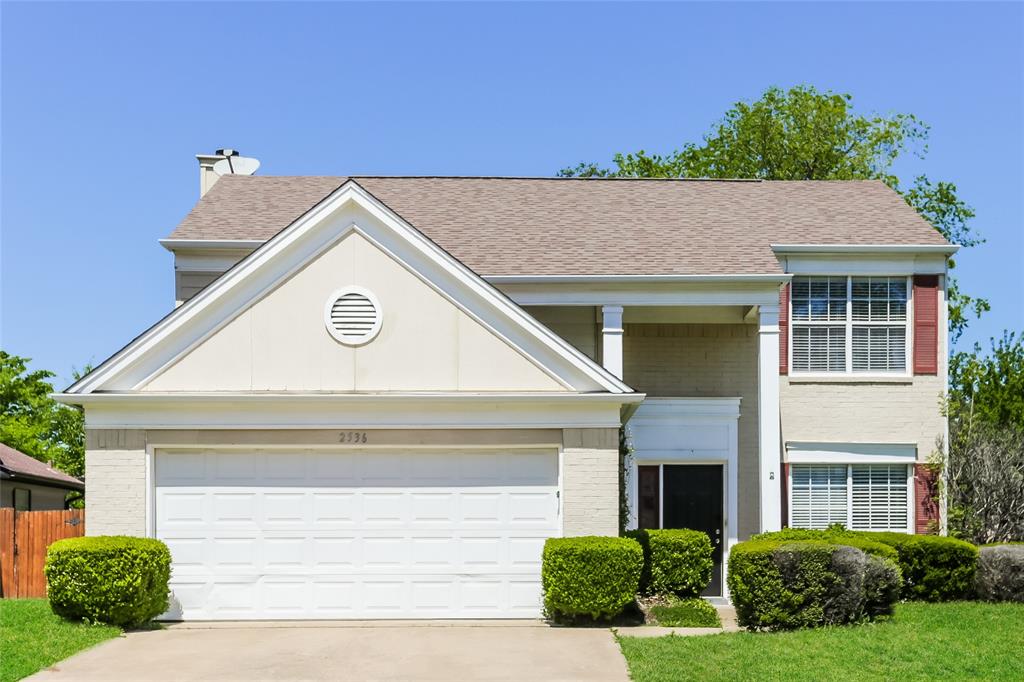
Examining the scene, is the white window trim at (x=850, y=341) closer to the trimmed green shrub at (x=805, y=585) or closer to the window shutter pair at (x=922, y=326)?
the window shutter pair at (x=922, y=326)

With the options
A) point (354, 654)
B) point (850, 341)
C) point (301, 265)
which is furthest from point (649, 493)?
point (354, 654)

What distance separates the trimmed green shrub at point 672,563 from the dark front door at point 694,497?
5.77 ft

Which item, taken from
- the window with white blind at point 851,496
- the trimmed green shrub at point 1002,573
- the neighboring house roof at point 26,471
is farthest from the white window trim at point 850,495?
the neighboring house roof at point 26,471

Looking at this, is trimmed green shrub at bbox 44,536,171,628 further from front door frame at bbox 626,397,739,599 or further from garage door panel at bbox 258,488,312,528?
front door frame at bbox 626,397,739,599

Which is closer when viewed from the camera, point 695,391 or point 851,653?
point 851,653

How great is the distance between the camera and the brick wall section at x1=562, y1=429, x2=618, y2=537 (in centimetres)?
1616

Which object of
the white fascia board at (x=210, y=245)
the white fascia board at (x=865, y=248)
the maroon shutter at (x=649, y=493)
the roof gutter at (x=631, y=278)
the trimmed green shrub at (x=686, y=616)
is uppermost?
the white fascia board at (x=210, y=245)

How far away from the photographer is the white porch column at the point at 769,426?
62.4 ft

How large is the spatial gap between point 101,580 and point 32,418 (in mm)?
38336

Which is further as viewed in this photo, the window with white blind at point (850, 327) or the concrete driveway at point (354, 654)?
the window with white blind at point (850, 327)

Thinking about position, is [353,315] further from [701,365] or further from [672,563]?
[701,365]

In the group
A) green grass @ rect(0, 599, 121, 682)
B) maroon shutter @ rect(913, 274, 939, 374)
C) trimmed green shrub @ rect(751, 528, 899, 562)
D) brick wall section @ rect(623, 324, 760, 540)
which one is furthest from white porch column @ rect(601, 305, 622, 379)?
green grass @ rect(0, 599, 121, 682)

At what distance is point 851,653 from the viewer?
519 inches

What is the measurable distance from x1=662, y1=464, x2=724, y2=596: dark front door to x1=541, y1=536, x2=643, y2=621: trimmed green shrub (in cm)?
473
